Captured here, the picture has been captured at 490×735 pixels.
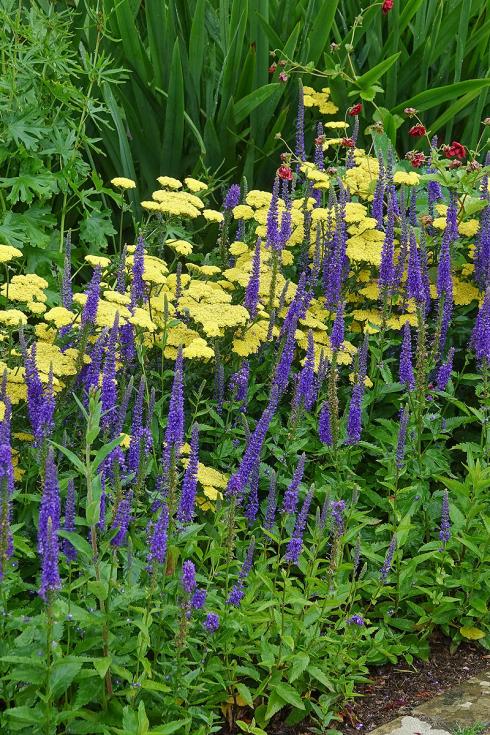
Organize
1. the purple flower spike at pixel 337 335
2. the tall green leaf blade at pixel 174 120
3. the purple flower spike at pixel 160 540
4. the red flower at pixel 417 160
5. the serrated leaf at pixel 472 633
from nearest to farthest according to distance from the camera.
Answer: the purple flower spike at pixel 160 540 < the serrated leaf at pixel 472 633 < the purple flower spike at pixel 337 335 < the red flower at pixel 417 160 < the tall green leaf blade at pixel 174 120

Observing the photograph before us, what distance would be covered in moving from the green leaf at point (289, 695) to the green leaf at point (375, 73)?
3.61 meters

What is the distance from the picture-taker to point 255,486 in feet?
11.3

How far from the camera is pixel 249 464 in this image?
3.31 m

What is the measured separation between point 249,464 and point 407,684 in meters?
0.85

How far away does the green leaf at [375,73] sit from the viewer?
5648mm

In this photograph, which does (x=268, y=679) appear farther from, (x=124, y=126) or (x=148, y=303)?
(x=124, y=126)

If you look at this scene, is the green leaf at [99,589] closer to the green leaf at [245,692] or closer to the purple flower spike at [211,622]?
the purple flower spike at [211,622]

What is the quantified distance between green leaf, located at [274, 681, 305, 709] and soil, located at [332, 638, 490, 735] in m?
0.26

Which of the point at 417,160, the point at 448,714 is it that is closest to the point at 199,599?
the point at 448,714

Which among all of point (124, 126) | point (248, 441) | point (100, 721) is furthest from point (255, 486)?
point (124, 126)

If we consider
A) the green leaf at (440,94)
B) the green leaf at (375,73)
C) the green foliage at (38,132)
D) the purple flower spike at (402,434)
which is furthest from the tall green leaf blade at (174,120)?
the purple flower spike at (402,434)

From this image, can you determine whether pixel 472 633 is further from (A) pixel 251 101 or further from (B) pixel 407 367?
(A) pixel 251 101

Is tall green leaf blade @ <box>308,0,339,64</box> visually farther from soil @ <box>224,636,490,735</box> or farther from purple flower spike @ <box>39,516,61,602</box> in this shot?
purple flower spike @ <box>39,516,61,602</box>

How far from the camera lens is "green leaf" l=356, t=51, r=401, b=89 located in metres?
5.65
